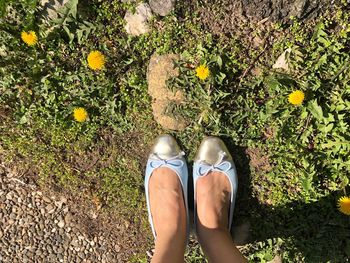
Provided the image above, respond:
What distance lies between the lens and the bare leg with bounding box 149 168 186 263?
307cm

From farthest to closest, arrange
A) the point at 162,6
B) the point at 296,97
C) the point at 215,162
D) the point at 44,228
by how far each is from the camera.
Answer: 1. the point at 44,228
2. the point at 215,162
3. the point at 162,6
4. the point at 296,97

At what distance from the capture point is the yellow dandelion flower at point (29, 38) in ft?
10.3

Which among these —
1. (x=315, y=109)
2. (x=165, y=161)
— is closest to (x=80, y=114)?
(x=165, y=161)

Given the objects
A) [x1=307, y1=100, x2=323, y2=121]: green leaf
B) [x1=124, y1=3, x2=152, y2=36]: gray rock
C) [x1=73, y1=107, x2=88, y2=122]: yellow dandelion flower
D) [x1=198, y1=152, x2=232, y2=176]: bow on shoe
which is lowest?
[x1=198, y1=152, x2=232, y2=176]: bow on shoe

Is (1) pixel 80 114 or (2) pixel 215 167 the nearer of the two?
(1) pixel 80 114


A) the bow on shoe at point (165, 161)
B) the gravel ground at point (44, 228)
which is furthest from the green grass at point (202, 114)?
the gravel ground at point (44, 228)

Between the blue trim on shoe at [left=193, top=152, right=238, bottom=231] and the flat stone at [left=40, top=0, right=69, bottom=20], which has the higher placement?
the flat stone at [left=40, top=0, right=69, bottom=20]

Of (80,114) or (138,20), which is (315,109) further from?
(80,114)

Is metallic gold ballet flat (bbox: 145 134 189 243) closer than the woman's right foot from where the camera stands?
No

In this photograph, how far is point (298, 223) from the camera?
135 inches

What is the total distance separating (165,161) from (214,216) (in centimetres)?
59

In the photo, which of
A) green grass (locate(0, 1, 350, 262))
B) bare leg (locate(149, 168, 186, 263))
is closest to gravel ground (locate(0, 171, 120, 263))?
green grass (locate(0, 1, 350, 262))

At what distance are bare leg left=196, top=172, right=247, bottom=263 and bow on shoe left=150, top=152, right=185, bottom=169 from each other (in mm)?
224

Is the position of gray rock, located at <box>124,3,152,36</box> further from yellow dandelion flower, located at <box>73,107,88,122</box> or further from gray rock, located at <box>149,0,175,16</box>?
yellow dandelion flower, located at <box>73,107,88,122</box>
